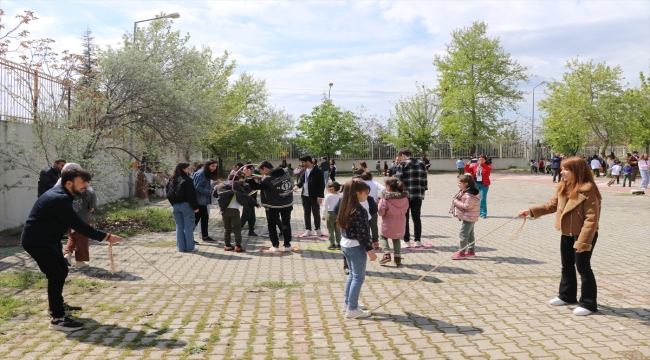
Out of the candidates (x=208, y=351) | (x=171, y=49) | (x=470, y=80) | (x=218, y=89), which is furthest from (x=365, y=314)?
(x=470, y=80)

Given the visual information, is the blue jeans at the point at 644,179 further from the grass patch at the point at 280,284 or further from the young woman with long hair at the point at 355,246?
the young woman with long hair at the point at 355,246

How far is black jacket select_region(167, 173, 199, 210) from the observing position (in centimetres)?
962

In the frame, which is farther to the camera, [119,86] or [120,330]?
[119,86]

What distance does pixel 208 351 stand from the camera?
190 inches

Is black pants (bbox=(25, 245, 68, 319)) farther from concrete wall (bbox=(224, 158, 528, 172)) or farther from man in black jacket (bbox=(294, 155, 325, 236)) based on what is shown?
concrete wall (bbox=(224, 158, 528, 172))

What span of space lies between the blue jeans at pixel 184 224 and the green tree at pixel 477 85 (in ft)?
132

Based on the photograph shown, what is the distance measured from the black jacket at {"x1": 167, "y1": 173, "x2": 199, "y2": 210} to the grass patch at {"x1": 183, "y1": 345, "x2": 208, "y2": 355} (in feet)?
16.5

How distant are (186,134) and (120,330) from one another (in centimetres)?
978

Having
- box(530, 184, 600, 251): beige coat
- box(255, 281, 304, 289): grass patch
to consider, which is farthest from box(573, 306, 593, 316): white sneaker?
box(255, 281, 304, 289): grass patch

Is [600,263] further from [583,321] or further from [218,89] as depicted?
[218,89]

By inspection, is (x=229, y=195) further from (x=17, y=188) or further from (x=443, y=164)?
(x=443, y=164)

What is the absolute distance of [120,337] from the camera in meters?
5.20

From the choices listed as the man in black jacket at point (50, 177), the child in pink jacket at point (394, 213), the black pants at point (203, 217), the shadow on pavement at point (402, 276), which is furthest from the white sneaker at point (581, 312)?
the man in black jacket at point (50, 177)

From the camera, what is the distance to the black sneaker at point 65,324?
17.7 feet
